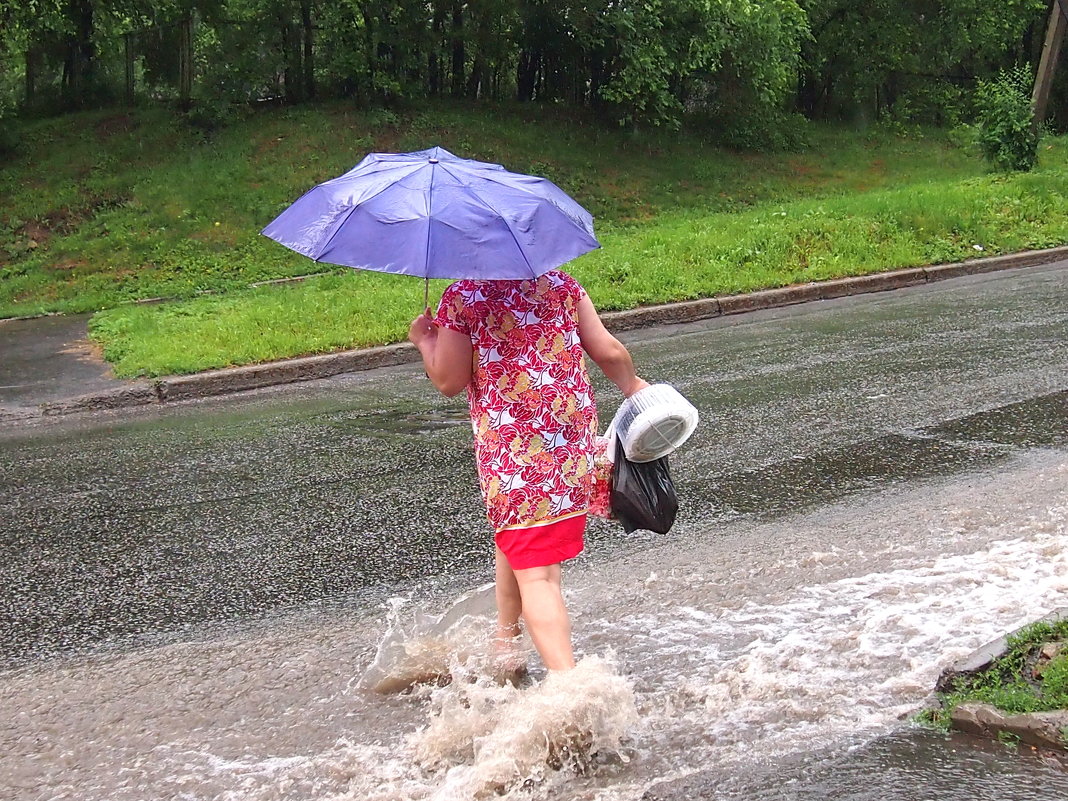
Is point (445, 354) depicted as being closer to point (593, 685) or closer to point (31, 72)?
point (593, 685)

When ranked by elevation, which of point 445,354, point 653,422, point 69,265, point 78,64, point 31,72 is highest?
point 78,64

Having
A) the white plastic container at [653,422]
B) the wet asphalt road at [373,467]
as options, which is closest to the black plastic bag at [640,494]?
the white plastic container at [653,422]

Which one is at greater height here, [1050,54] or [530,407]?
[1050,54]

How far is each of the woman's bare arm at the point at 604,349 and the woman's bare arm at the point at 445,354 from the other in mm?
398

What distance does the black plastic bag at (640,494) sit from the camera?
12.8ft

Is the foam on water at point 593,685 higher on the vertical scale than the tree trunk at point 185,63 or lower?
lower

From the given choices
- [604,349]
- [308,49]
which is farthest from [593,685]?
[308,49]

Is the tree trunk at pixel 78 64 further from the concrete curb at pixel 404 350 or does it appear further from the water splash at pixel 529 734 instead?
the water splash at pixel 529 734

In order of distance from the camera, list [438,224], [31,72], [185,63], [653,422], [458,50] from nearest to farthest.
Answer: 1. [438,224]
2. [653,422]
3. [185,63]
4. [458,50]
5. [31,72]

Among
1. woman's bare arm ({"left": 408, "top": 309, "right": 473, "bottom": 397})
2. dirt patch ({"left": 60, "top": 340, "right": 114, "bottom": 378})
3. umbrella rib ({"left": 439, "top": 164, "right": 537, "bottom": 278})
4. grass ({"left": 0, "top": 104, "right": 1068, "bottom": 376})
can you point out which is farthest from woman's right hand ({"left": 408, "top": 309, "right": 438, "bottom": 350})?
dirt patch ({"left": 60, "top": 340, "right": 114, "bottom": 378})

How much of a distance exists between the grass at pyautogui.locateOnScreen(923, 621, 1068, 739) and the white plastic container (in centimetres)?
119

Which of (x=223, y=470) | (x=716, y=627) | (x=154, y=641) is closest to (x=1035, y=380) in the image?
(x=716, y=627)

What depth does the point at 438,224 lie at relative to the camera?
3568 millimetres

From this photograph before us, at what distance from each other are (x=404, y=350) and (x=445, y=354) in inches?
296
